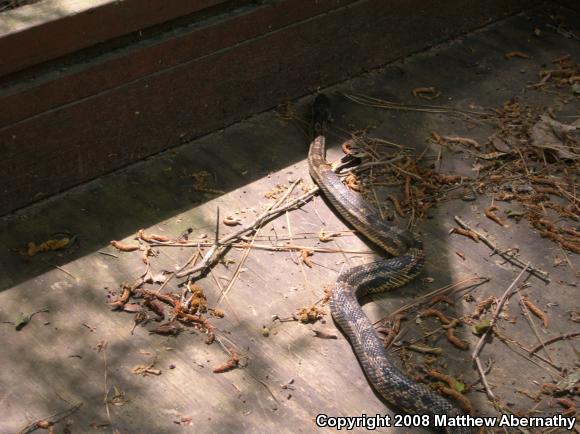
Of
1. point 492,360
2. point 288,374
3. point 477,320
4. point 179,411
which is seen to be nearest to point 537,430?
point 492,360

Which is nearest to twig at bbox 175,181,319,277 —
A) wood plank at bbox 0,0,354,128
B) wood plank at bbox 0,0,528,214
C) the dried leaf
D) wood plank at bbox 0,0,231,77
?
wood plank at bbox 0,0,528,214

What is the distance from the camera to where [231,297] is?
17.5ft

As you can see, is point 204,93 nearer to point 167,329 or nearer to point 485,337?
point 167,329

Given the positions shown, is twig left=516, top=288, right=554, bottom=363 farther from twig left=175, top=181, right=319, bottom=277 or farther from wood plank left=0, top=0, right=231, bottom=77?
wood plank left=0, top=0, right=231, bottom=77

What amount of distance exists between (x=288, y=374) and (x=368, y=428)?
0.55 meters

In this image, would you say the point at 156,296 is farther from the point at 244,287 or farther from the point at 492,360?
the point at 492,360

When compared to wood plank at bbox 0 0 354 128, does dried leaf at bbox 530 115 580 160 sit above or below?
below

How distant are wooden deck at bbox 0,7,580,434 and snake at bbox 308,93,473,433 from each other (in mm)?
82

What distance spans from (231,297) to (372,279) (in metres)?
0.88

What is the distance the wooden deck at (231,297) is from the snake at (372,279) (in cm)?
8

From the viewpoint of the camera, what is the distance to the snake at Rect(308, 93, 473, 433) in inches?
184

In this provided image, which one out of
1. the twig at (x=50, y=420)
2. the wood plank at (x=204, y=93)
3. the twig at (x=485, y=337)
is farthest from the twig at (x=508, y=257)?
the twig at (x=50, y=420)

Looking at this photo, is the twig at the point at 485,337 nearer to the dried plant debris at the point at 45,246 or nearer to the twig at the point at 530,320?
the twig at the point at 530,320

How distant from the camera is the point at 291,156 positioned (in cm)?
659
